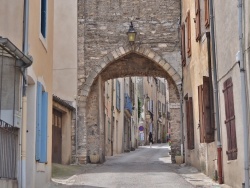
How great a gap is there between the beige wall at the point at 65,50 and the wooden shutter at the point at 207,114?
706 cm

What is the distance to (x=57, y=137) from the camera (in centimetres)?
1530

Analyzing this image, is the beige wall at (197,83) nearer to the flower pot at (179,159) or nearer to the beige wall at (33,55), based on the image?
the flower pot at (179,159)

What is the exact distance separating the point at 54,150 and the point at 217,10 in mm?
7768

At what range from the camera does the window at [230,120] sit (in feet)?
26.7

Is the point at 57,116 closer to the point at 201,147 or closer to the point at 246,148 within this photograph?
the point at 201,147

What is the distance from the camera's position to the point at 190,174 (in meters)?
11.7

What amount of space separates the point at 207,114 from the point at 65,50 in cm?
783

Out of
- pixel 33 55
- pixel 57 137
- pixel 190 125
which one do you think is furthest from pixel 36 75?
pixel 57 137

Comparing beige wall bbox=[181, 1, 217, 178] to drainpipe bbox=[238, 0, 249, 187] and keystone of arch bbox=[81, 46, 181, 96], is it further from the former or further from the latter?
drainpipe bbox=[238, 0, 249, 187]

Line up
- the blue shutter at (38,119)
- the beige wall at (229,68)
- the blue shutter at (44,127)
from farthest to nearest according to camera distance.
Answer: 1. the blue shutter at (44,127)
2. the blue shutter at (38,119)
3. the beige wall at (229,68)

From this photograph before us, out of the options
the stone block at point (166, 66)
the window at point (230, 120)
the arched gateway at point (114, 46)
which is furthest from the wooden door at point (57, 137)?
the window at point (230, 120)

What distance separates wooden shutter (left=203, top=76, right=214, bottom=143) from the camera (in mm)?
10102

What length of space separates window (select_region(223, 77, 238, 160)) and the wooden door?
7108 millimetres

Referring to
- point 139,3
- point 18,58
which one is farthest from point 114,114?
point 18,58
